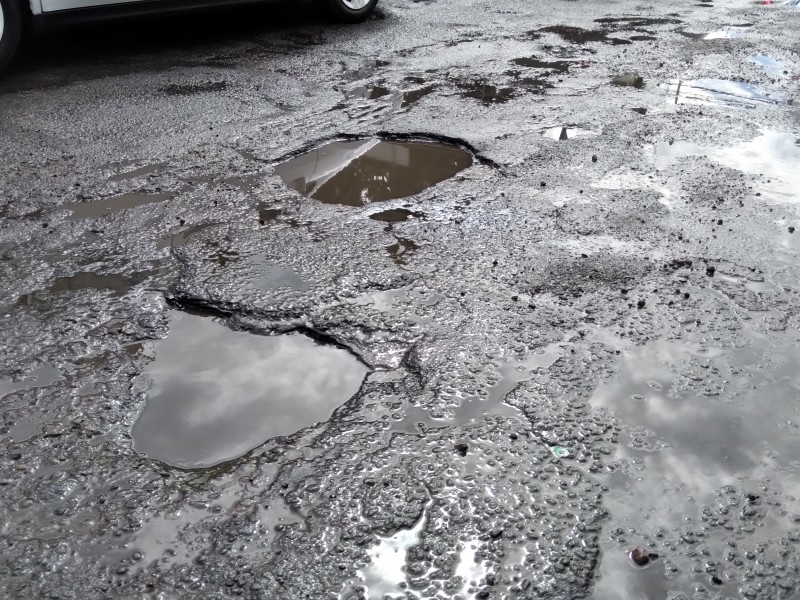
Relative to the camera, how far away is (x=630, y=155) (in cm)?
463

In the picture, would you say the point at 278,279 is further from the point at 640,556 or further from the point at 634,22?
the point at 634,22

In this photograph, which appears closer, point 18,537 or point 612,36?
point 18,537

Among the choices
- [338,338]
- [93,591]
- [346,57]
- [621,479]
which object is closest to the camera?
[93,591]

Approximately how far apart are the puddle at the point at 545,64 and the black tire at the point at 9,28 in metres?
4.09

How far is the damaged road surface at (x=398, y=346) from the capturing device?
1997mm

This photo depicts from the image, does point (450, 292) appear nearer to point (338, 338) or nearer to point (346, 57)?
point (338, 338)

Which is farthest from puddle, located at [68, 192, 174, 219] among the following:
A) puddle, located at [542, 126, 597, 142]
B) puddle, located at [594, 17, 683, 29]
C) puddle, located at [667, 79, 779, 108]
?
puddle, located at [594, 17, 683, 29]

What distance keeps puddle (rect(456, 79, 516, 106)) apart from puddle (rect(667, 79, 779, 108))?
1.24 m

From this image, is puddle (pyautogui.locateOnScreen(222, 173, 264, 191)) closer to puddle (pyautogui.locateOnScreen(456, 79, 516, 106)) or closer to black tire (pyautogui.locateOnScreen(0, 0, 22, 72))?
puddle (pyautogui.locateOnScreen(456, 79, 516, 106))

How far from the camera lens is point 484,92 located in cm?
574

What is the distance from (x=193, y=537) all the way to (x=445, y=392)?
3.12ft

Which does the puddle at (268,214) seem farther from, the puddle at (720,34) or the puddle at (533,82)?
the puddle at (720,34)

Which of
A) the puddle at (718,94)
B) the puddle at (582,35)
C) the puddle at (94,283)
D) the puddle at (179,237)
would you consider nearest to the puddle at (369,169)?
the puddle at (179,237)

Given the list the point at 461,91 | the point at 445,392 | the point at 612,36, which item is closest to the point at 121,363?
the point at 445,392
